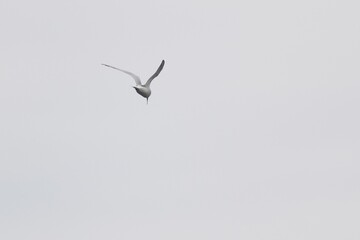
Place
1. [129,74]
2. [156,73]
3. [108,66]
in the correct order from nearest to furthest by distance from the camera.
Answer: [108,66]
[129,74]
[156,73]

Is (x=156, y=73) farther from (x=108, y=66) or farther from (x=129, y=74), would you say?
(x=108, y=66)

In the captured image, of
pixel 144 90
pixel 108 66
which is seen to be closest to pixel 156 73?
pixel 144 90

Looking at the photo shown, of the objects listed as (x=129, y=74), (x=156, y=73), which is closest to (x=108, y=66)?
(x=129, y=74)

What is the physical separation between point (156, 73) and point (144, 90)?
3066mm

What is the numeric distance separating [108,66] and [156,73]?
7.87 metres

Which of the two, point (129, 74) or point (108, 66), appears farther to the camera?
point (129, 74)

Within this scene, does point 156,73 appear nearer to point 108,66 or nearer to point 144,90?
point 144,90

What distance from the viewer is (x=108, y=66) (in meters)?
37.2

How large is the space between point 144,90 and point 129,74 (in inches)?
92.4

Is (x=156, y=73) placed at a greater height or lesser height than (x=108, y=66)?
greater

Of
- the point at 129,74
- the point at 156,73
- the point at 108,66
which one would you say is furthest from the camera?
the point at 156,73

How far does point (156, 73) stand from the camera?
4441 cm

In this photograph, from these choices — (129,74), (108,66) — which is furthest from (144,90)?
(108,66)

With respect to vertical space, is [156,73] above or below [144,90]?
above
